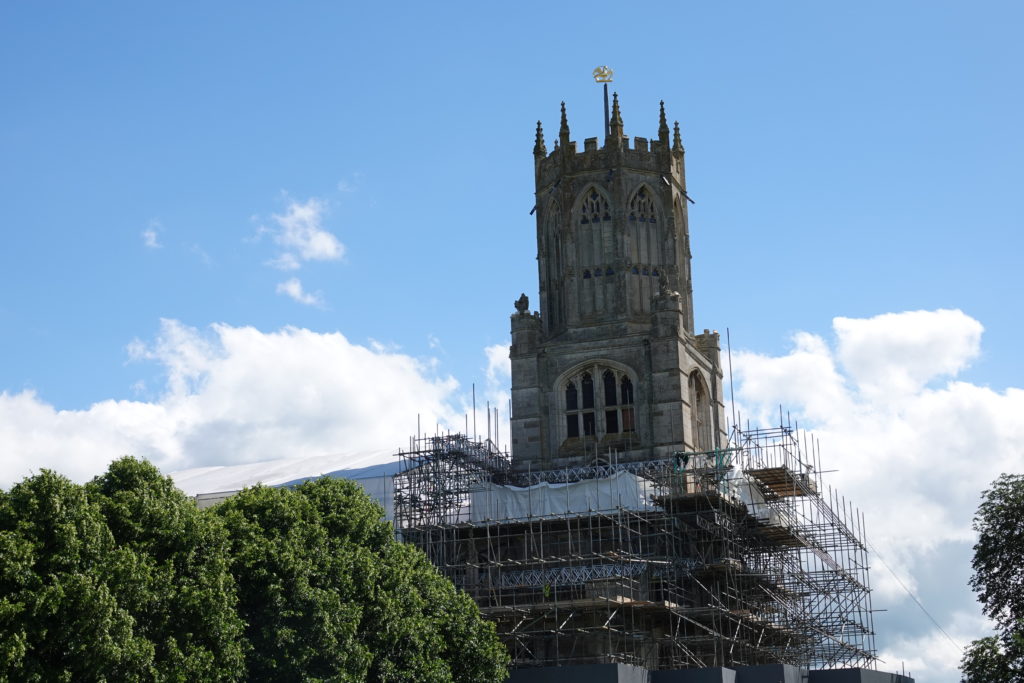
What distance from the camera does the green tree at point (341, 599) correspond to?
44219mm

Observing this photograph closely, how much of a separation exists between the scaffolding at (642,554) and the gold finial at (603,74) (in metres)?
Answer: 21.0

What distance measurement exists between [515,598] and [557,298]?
17793mm

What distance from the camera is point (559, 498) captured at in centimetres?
6356

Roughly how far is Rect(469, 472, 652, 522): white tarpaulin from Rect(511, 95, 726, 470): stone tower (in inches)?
138

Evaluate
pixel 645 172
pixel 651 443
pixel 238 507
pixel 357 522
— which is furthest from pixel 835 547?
pixel 238 507

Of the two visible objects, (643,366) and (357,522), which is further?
(643,366)

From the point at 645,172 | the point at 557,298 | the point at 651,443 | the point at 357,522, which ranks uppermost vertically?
the point at 645,172

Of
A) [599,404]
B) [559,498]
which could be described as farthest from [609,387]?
[559,498]

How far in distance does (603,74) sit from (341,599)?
129ft

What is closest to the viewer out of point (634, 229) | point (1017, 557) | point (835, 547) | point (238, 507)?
point (238, 507)

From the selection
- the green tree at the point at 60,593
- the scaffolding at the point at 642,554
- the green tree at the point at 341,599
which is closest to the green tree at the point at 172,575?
the green tree at the point at 60,593

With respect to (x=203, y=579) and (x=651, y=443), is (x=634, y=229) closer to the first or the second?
(x=651, y=443)

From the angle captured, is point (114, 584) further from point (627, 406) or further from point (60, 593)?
point (627, 406)

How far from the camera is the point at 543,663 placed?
59.6 metres
